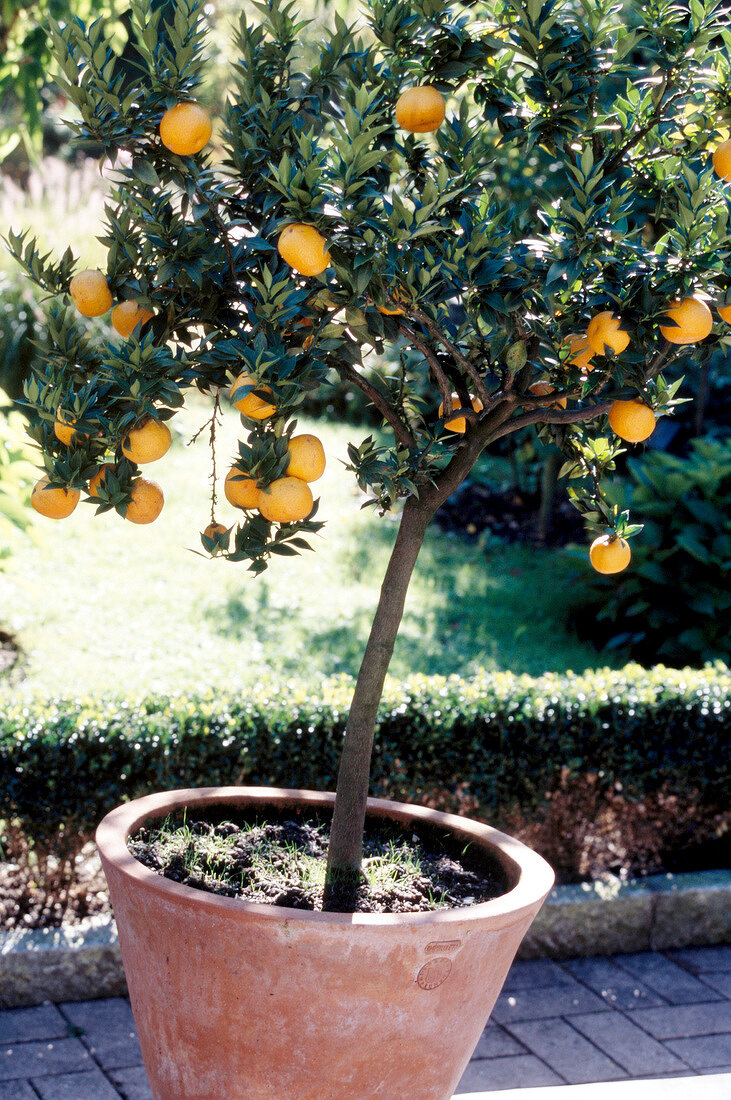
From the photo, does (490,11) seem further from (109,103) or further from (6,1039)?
(6,1039)

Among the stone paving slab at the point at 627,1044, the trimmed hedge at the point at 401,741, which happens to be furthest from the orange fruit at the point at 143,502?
the stone paving slab at the point at 627,1044

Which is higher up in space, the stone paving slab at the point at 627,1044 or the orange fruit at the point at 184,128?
the orange fruit at the point at 184,128

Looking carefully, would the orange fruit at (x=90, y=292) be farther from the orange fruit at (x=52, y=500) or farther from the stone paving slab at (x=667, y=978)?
the stone paving slab at (x=667, y=978)

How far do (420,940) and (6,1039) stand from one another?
142 cm

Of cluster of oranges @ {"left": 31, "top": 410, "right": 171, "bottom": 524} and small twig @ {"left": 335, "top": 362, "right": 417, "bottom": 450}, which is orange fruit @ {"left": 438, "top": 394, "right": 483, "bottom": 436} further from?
cluster of oranges @ {"left": 31, "top": 410, "right": 171, "bottom": 524}

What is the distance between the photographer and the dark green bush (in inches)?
200

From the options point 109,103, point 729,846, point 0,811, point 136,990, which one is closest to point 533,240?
point 109,103

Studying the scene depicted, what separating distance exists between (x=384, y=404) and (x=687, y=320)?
23.2 inches

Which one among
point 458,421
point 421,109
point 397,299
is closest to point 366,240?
point 397,299

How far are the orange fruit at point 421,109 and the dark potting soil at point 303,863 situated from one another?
138 cm

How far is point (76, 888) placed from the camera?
3104 millimetres

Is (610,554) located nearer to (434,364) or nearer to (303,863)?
(434,364)

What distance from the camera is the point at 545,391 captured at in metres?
2.11

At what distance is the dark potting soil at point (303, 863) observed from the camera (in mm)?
2025
